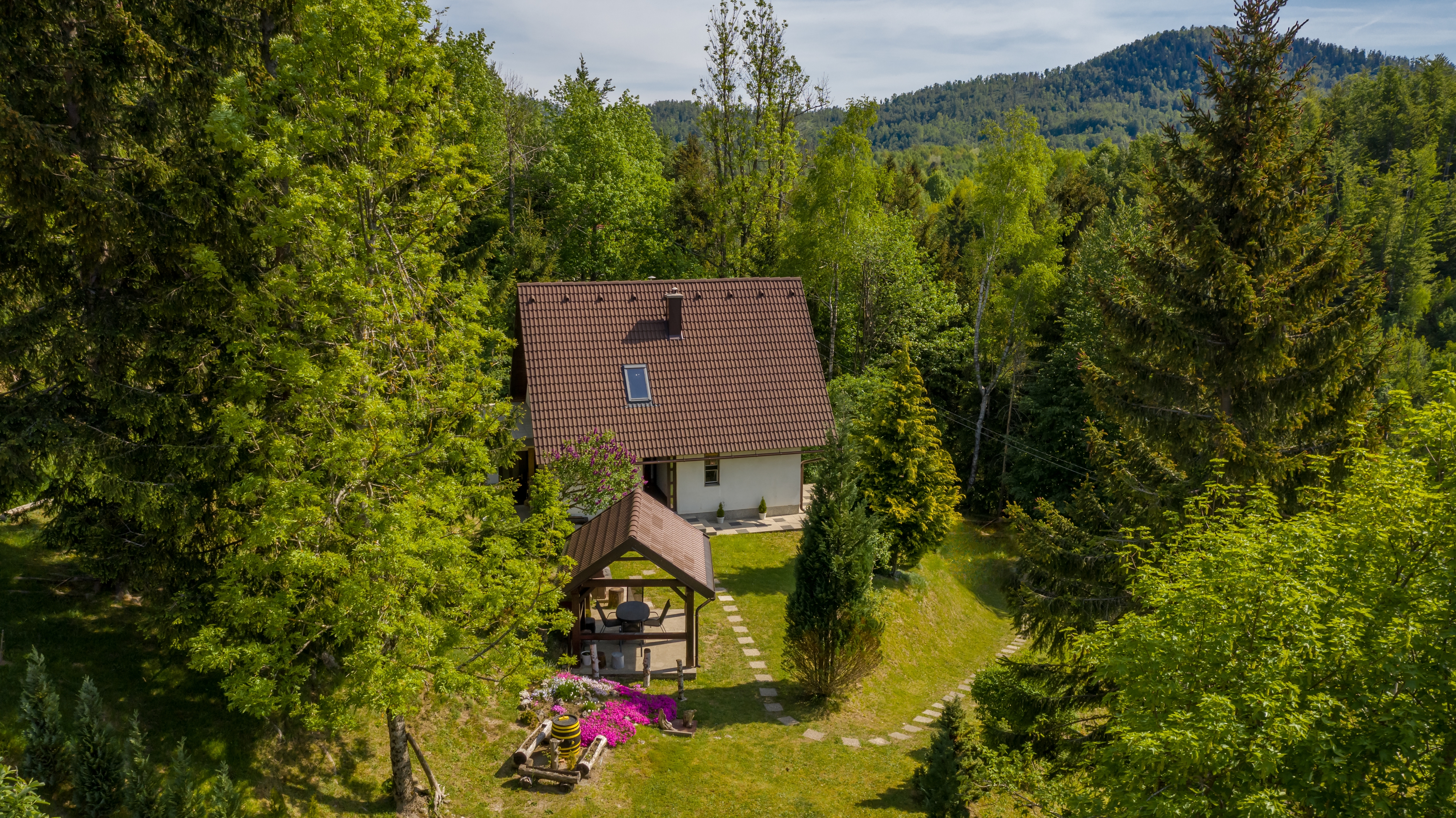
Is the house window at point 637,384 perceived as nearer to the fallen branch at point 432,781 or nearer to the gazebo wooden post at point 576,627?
the gazebo wooden post at point 576,627

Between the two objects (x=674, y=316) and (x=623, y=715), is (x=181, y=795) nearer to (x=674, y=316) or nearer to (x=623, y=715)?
(x=623, y=715)

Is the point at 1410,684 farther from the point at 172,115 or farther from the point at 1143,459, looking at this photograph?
the point at 172,115

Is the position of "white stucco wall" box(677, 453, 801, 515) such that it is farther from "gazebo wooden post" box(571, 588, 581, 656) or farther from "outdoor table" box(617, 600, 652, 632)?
"gazebo wooden post" box(571, 588, 581, 656)

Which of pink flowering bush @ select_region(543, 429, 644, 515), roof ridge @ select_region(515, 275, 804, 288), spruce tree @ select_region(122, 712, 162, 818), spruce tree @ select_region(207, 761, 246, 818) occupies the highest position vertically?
roof ridge @ select_region(515, 275, 804, 288)

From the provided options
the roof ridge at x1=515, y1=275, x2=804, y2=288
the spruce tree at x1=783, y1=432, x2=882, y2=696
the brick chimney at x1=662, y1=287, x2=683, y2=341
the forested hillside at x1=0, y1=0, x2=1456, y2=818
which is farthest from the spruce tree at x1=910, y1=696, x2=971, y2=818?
the roof ridge at x1=515, y1=275, x2=804, y2=288

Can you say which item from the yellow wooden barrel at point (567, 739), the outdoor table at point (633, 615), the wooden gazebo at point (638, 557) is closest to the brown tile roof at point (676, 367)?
the wooden gazebo at point (638, 557)
